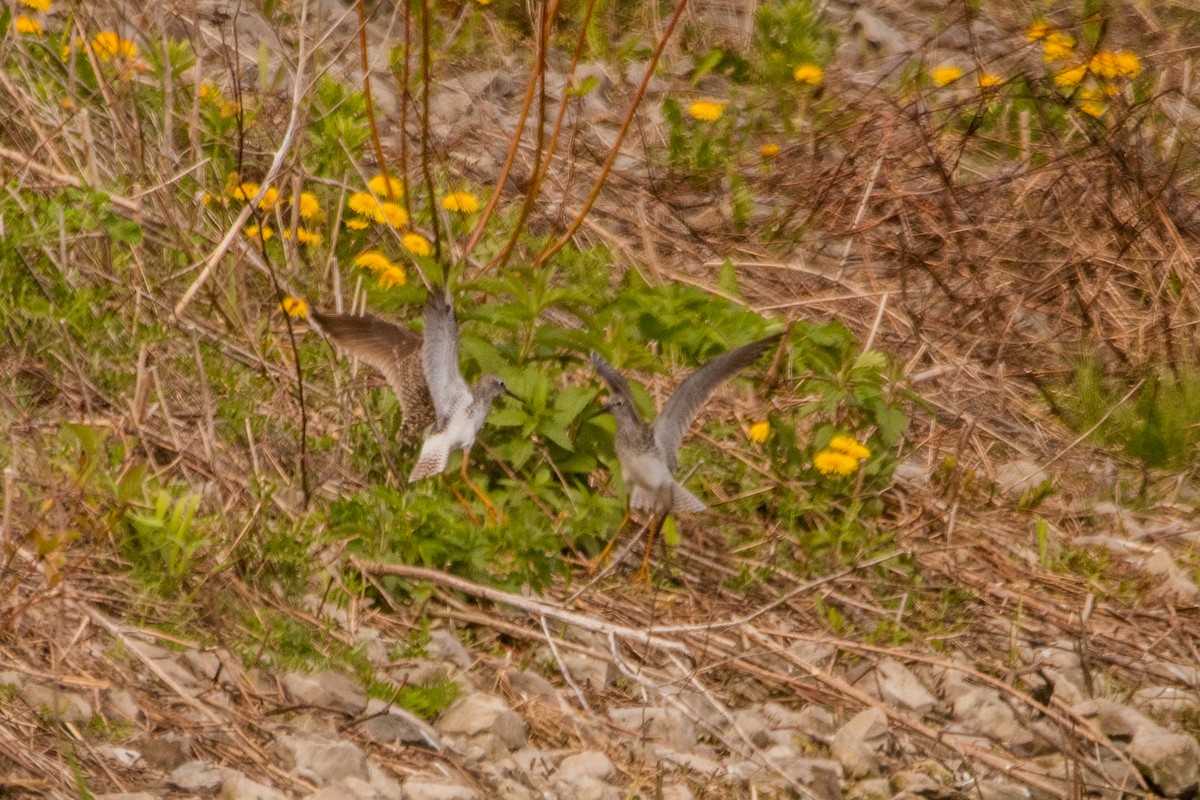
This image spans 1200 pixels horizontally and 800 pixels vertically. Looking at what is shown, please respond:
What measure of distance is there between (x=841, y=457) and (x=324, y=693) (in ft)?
6.75

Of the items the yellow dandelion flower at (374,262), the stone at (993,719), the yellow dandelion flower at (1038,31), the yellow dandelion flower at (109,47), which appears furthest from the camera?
the yellow dandelion flower at (1038,31)

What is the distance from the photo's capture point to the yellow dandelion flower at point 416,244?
5.48 meters

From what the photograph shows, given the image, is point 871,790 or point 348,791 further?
point 871,790

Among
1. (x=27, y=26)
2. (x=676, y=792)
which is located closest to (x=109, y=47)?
(x=27, y=26)

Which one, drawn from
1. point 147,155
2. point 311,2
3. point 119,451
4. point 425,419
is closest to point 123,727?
point 119,451

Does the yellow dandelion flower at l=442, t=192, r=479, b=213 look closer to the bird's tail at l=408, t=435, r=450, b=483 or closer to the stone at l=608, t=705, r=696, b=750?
the bird's tail at l=408, t=435, r=450, b=483

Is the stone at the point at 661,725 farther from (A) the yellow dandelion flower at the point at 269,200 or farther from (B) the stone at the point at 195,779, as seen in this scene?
(A) the yellow dandelion flower at the point at 269,200

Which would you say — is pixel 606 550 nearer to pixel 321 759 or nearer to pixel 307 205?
pixel 321 759

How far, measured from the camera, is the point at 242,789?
10.2 feet

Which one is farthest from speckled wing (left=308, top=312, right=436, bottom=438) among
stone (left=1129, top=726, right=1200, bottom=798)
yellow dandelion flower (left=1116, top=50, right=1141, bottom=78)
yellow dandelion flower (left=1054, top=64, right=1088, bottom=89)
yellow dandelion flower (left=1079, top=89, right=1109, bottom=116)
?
yellow dandelion flower (left=1116, top=50, right=1141, bottom=78)

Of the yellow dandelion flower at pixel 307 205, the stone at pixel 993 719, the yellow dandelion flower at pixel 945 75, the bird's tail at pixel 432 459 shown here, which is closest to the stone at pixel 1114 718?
the stone at pixel 993 719

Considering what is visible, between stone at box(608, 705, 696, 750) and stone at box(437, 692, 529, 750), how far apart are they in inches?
12.4

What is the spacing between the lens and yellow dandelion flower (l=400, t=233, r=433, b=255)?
548 cm

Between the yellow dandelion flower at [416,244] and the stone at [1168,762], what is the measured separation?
285 centimetres
